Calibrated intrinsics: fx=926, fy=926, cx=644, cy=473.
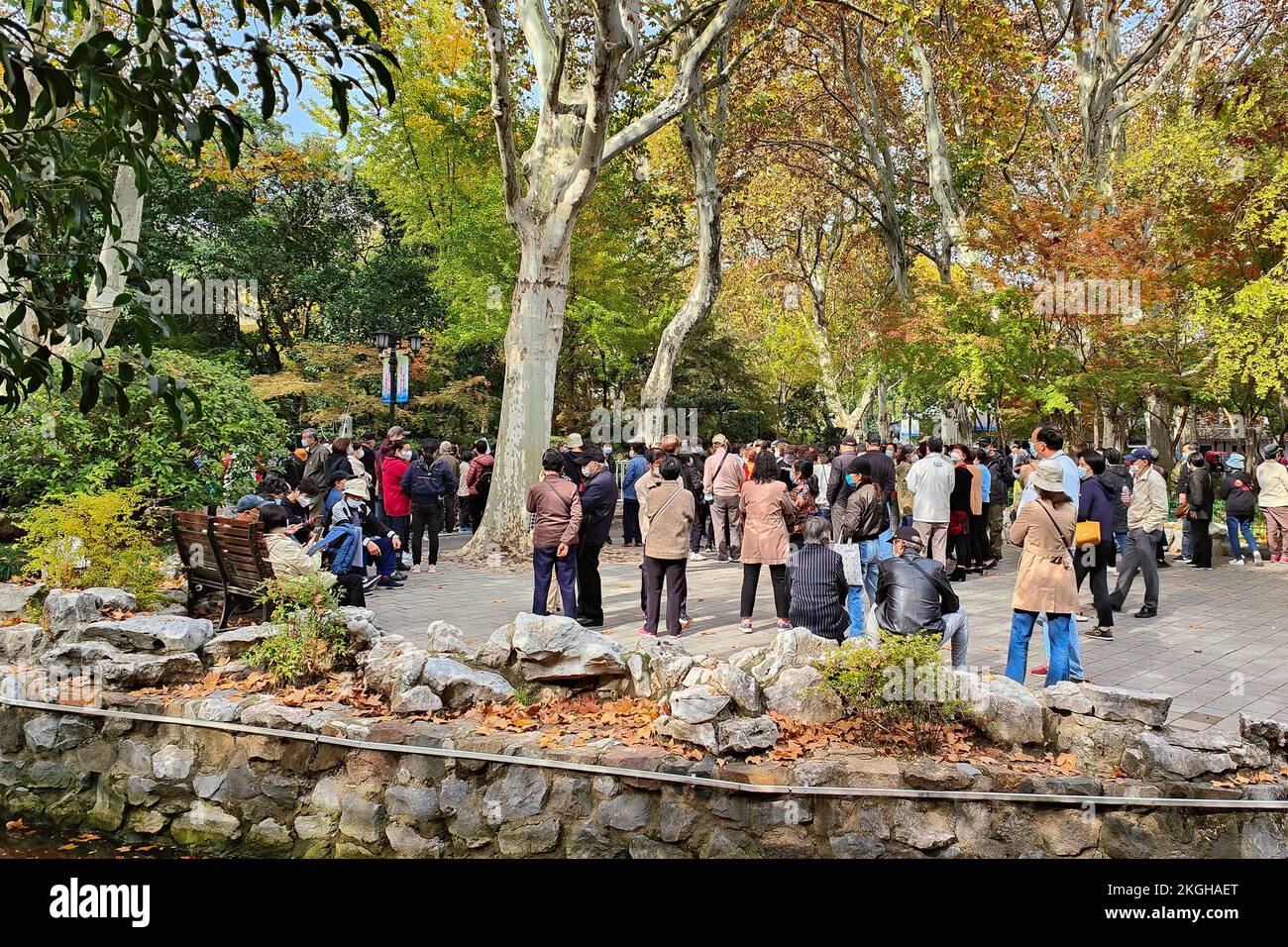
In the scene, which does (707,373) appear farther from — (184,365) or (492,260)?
(184,365)

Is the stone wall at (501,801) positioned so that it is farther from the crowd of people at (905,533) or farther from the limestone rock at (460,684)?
the crowd of people at (905,533)

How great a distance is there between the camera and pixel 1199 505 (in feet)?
44.7

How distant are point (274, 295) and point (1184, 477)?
23.7 m

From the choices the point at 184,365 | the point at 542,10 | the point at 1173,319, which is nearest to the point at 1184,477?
the point at 1173,319

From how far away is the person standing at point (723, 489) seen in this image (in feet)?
44.8

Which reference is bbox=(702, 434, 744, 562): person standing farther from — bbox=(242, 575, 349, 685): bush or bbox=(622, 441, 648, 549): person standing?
bbox=(242, 575, 349, 685): bush

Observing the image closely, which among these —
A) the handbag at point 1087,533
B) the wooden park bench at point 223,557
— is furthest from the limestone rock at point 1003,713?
the wooden park bench at point 223,557

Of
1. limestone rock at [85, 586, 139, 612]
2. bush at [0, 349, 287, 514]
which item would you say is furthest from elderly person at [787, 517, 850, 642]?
bush at [0, 349, 287, 514]

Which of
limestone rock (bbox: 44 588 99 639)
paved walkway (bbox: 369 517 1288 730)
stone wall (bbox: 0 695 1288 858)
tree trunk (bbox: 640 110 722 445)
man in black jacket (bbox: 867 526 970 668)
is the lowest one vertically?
stone wall (bbox: 0 695 1288 858)

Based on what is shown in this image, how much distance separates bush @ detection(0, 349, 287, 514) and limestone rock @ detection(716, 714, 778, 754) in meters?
5.89

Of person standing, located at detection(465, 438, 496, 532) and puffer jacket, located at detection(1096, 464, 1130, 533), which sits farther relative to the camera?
person standing, located at detection(465, 438, 496, 532)

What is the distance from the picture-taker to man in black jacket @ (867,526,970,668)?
20.1 feet

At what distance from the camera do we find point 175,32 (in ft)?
10.2

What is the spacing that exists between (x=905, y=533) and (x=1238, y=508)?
10.2 m
